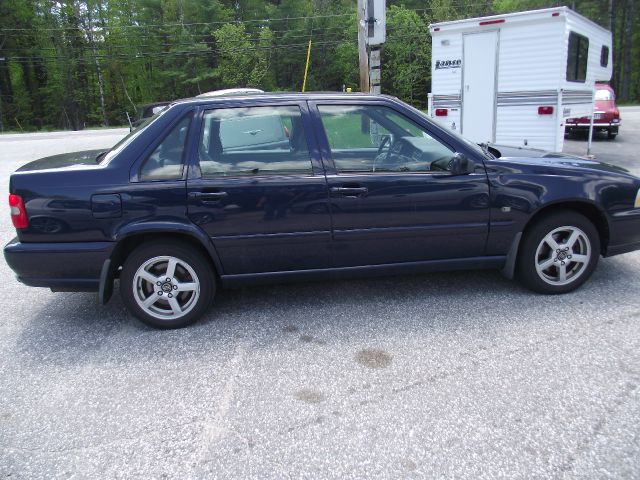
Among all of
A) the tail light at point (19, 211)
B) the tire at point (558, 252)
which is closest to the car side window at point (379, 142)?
the tire at point (558, 252)

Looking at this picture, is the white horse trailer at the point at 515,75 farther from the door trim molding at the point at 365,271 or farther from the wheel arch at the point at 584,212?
the door trim molding at the point at 365,271

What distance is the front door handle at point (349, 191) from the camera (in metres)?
3.65

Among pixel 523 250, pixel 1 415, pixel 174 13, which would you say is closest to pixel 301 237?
pixel 523 250

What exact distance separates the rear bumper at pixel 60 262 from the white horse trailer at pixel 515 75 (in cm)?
667

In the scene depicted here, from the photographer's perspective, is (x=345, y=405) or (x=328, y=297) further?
(x=328, y=297)

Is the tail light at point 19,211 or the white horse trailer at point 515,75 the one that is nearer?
the tail light at point 19,211

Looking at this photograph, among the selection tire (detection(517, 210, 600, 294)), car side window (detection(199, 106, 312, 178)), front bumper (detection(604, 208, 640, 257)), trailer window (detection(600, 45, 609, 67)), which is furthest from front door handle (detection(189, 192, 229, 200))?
trailer window (detection(600, 45, 609, 67))

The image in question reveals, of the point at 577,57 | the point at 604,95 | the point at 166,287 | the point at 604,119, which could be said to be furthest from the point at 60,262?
the point at 604,95

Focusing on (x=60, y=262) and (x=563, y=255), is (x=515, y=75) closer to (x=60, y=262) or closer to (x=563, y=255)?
(x=563, y=255)

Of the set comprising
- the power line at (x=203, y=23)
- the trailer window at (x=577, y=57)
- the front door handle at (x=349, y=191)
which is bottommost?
the front door handle at (x=349, y=191)

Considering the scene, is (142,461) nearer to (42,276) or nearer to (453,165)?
(42,276)

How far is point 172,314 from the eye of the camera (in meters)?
3.73

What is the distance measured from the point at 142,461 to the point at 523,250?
313 centimetres

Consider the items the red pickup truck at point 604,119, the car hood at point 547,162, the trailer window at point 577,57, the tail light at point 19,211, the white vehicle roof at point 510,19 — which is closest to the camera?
the tail light at point 19,211
